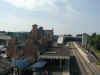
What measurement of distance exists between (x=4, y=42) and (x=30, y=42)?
61.8 ft

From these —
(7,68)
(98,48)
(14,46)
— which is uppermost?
(14,46)

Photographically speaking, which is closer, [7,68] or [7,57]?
[7,68]

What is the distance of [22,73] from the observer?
1423 centimetres

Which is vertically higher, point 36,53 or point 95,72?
point 36,53

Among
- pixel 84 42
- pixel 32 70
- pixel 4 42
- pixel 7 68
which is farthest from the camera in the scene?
pixel 84 42

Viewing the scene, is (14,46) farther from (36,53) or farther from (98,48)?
(98,48)

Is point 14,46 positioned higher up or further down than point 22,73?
higher up

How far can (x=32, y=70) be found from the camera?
47.6 feet

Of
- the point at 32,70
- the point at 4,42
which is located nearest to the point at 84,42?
the point at 4,42

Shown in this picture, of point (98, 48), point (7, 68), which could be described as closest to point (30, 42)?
point (7, 68)

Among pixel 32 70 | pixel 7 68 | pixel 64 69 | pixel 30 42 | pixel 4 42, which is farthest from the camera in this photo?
pixel 4 42

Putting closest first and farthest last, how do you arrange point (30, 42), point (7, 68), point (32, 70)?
point (7, 68), point (32, 70), point (30, 42)

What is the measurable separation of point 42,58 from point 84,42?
30.7 meters

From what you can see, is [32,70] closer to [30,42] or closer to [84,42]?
[30,42]
